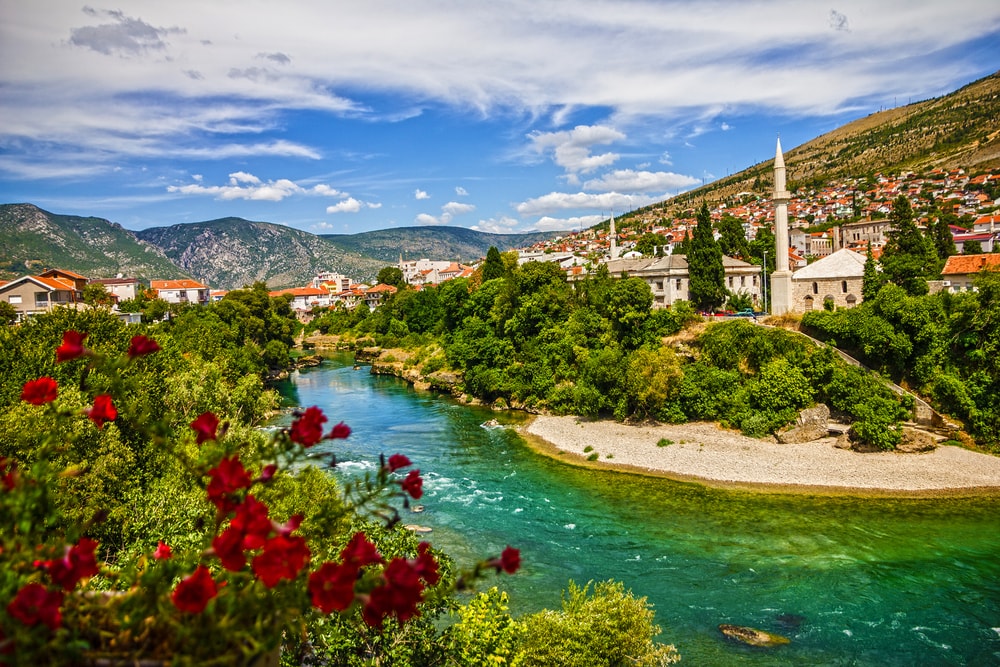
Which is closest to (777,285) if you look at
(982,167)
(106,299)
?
(106,299)

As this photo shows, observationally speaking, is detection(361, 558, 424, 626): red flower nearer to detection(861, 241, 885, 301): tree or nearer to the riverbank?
the riverbank

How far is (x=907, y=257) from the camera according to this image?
28969mm

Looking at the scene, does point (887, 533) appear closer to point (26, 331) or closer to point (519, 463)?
point (519, 463)

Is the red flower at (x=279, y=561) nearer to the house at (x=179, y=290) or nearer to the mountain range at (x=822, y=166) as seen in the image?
the house at (x=179, y=290)

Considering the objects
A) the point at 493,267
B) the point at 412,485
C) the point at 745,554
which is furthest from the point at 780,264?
the point at 412,485

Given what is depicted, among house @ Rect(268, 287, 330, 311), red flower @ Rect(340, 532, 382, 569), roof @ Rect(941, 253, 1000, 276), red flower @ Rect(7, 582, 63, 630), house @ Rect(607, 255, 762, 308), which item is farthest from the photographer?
house @ Rect(268, 287, 330, 311)

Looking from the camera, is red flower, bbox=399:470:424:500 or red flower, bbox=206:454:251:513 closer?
red flower, bbox=206:454:251:513

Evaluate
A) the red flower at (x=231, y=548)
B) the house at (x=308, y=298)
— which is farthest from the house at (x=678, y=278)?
the house at (x=308, y=298)

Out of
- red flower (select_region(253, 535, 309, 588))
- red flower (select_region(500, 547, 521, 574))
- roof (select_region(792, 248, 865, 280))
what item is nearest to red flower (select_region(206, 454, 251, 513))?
red flower (select_region(253, 535, 309, 588))

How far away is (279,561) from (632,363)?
27295 millimetres

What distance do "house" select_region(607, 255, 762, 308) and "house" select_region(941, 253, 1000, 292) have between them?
396 inches

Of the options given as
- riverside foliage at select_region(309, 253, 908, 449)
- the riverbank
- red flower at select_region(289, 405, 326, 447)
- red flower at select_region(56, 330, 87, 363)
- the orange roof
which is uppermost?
the orange roof

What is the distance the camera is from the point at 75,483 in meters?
10.4

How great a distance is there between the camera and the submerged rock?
1176 cm
